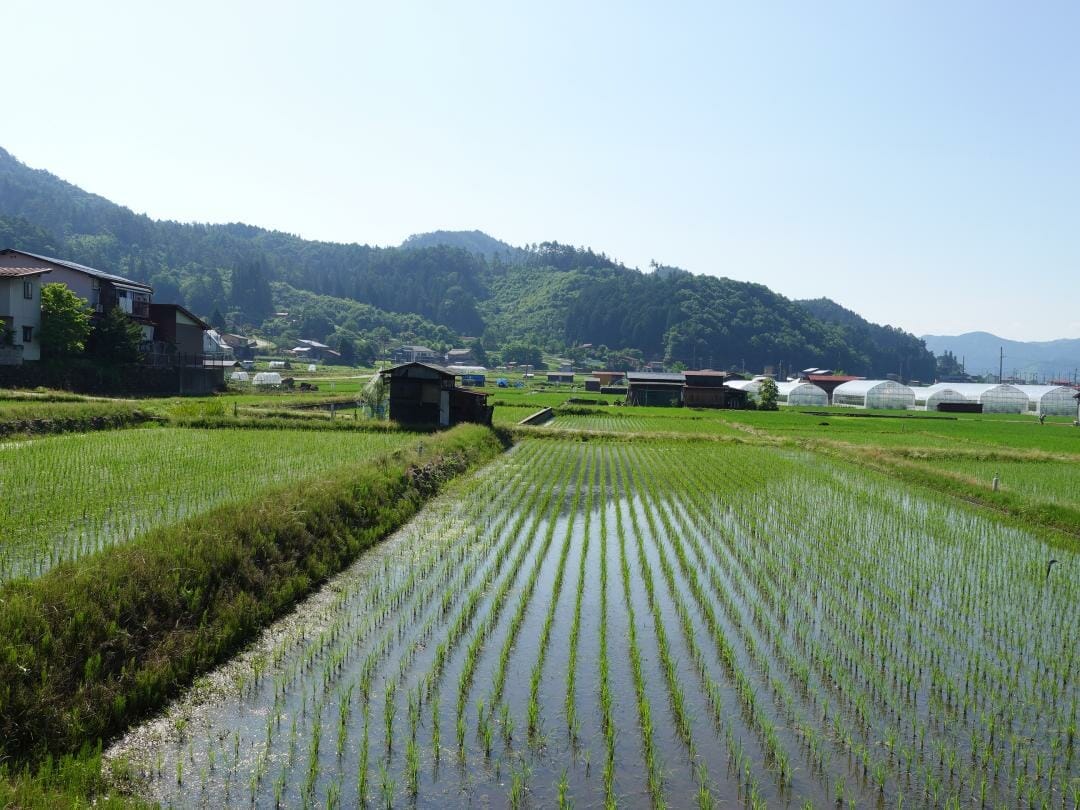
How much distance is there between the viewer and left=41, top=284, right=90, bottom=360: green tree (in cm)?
2928

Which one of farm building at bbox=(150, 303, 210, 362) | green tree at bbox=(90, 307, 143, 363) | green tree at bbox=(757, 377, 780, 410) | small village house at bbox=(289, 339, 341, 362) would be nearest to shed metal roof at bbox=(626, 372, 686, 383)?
green tree at bbox=(757, 377, 780, 410)

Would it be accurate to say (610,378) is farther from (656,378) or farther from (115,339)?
(115,339)

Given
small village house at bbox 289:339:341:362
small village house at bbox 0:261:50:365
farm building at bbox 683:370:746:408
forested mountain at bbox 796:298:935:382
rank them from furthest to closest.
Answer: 1. forested mountain at bbox 796:298:935:382
2. small village house at bbox 289:339:341:362
3. farm building at bbox 683:370:746:408
4. small village house at bbox 0:261:50:365

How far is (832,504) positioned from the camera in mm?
15336

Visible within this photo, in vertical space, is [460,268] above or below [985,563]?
above

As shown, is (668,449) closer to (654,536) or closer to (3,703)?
(654,536)

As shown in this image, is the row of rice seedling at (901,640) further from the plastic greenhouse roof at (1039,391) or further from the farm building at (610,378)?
the farm building at (610,378)

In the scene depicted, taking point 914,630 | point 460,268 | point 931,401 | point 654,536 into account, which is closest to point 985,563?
point 914,630

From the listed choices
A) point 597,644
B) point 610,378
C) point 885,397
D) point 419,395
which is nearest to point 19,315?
point 419,395

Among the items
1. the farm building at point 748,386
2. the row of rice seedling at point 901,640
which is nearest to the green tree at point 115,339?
the row of rice seedling at point 901,640

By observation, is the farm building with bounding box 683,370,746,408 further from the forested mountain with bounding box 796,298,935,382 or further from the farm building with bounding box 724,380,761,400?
the forested mountain with bounding box 796,298,935,382

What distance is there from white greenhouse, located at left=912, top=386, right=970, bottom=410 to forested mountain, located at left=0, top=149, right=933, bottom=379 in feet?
245

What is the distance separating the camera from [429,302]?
540 feet

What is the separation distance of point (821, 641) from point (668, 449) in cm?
1915
